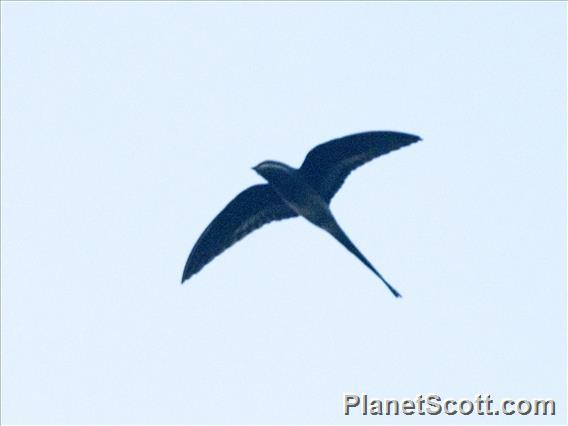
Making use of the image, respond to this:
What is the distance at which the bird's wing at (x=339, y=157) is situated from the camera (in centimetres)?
2238

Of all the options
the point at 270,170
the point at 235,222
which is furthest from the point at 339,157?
the point at 235,222

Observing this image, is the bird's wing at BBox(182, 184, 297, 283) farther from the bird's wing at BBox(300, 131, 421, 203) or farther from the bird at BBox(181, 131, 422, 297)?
the bird's wing at BBox(300, 131, 421, 203)

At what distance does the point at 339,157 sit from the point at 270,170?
0.96 m

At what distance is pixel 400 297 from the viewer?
21719 millimetres

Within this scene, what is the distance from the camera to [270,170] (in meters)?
22.3

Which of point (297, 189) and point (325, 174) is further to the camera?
point (325, 174)

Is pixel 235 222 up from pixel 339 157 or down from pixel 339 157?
down

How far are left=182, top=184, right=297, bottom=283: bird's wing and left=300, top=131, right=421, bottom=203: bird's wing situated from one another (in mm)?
852

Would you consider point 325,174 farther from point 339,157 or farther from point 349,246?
point 349,246

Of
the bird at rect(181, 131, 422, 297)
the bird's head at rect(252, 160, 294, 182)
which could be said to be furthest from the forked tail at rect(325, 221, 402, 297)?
the bird's head at rect(252, 160, 294, 182)

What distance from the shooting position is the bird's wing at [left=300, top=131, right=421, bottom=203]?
2238 centimetres

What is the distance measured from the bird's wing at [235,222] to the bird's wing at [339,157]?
852 mm

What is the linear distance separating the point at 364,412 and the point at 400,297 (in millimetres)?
1767

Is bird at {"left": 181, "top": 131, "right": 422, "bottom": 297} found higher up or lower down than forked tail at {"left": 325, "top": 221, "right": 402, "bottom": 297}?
higher up
